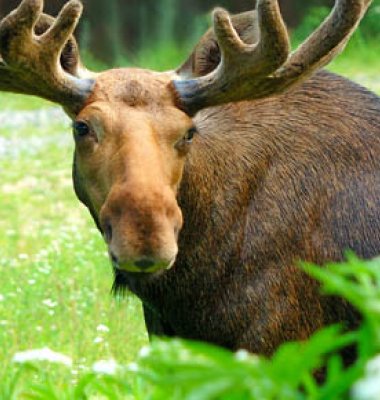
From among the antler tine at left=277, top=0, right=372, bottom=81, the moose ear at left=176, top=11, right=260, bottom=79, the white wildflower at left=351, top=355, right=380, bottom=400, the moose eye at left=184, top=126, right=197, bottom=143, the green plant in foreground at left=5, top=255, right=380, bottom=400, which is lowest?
the moose eye at left=184, top=126, right=197, bottom=143

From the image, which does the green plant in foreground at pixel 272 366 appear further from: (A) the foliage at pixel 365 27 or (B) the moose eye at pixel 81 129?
(A) the foliage at pixel 365 27

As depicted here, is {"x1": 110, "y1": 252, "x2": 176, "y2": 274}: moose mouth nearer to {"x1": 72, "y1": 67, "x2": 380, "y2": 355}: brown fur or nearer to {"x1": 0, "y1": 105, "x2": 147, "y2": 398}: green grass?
{"x1": 72, "y1": 67, "x2": 380, "y2": 355}: brown fur

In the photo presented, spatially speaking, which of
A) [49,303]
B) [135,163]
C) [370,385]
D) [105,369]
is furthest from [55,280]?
[370,385]

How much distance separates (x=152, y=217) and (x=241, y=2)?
583 inches

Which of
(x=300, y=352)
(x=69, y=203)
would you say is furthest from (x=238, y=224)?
(x=69, y=203)

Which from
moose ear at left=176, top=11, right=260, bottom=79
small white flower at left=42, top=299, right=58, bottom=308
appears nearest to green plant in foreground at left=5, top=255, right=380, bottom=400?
moose ear at left=176, top=11, right=260, bottom=79

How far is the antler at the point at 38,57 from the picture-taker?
4.68 meters

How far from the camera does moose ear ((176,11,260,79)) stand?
5.08 meters

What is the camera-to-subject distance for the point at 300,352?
203 centimetres

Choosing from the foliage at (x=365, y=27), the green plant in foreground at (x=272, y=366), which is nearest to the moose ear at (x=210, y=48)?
the green plant in foreground at (x=272, y=366)

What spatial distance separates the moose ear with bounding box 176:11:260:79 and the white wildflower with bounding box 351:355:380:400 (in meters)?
3.23

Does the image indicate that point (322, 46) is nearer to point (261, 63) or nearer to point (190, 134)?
point (261, 63)

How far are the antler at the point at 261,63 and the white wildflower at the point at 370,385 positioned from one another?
9.43 ft

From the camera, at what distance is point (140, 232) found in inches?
163
